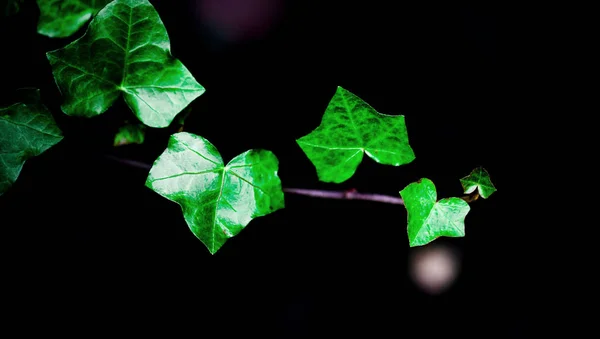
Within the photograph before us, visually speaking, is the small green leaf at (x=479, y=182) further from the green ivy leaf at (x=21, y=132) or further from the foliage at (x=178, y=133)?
the green ivy leaf at (x=21, y=132)

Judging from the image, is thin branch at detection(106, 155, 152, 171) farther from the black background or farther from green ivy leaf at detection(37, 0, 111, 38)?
green ivy leaf at detection(37, 0, 111, 38)

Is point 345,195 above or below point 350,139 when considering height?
below

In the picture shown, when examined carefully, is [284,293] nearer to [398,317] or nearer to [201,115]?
[398,317]

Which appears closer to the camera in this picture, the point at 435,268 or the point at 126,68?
the point at 126,68

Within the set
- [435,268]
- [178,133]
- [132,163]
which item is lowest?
[435,268]

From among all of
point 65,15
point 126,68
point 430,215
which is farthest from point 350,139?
point 65,15

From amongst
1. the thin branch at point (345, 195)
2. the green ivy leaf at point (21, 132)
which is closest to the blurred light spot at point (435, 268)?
the thin branch at point (345, 195)

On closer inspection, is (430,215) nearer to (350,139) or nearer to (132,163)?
(350,139)
